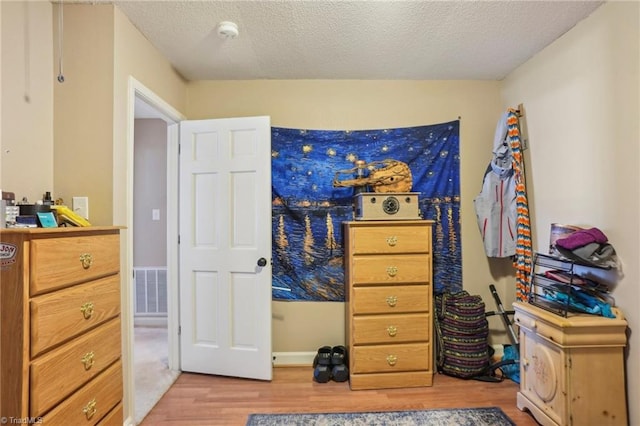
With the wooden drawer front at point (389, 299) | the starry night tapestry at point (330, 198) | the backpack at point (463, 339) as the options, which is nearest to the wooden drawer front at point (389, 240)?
the wooden drawer front at point (389, 299)

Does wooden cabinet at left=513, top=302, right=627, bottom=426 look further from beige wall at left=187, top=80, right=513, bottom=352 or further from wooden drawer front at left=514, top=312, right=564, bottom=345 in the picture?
beige wall at left=187, top=80, right=513, bottom=352

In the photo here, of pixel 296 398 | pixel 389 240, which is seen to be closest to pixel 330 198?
pixel 389 240

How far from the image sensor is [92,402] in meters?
1.29

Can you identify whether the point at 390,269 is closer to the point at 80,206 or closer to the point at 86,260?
the point at 86,260

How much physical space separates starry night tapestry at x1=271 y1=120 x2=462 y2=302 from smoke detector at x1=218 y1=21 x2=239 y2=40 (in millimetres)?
836

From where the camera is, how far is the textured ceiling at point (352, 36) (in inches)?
69.7

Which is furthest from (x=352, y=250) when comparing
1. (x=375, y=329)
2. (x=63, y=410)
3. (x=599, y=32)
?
(x=599, y=32)

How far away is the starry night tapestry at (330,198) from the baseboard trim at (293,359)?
0.46 meters

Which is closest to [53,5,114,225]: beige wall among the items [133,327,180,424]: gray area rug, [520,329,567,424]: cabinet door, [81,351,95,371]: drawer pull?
[81,351,95,371]: drawer pull

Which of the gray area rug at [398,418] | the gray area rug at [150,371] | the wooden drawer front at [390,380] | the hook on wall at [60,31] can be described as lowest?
the gray area rug at [398,418]

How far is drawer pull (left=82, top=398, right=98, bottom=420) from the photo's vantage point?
49.4 inches

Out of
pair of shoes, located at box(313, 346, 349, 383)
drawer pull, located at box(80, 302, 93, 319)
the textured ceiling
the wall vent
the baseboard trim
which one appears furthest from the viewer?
the wall vent

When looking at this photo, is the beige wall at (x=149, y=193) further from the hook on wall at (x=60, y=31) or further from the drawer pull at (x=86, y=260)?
the drawer pull at (x=86, y=260)

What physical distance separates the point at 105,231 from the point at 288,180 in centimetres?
148
